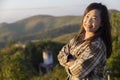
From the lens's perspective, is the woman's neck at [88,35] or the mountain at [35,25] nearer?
the woman's neck at [88,35]

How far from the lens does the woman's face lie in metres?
3.19

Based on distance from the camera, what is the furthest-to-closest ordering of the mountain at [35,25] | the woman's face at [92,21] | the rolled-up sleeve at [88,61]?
the mountain at [35,25] < the woman's face at [92,21] < the rolled-up sleeve at [88,61]

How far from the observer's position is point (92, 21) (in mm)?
3186

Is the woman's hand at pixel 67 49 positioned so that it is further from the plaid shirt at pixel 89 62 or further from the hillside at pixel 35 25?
the hillside at pixel 35 25

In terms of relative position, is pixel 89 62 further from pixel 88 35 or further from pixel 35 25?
pixel 35 25

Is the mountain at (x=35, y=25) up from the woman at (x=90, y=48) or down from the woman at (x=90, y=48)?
down

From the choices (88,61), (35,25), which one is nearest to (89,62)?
(88,61)

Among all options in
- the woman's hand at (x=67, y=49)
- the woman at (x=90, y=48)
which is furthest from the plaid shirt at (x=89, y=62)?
the woman's hand at (x=67, y=49)

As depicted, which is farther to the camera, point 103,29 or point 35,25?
point 35,25

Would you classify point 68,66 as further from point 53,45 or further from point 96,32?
point 53,45

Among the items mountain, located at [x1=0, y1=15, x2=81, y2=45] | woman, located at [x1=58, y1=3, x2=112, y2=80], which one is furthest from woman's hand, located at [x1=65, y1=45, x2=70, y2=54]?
mountain, located at [x1=0, y1=15, x2=81, y2=45]

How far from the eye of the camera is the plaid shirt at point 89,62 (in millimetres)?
3076

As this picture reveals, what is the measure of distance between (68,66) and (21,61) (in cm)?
1812

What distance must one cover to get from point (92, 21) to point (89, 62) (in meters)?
0.29
